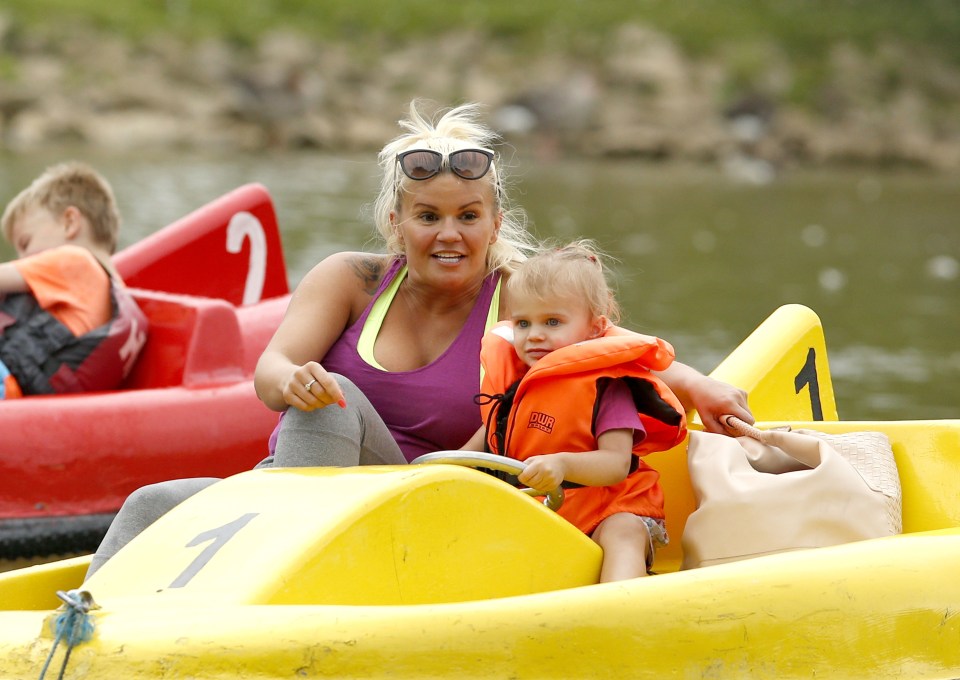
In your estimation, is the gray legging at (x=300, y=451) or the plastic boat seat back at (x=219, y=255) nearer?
the gray legging at (x=300, y=451)

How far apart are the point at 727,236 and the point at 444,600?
46.8ft

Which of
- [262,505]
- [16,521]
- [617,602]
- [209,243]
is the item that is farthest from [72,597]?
[209,243]

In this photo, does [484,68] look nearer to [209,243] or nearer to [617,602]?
[209,243]

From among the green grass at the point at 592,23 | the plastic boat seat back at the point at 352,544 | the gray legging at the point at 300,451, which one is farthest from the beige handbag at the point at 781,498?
the green grass at the point at 592,23

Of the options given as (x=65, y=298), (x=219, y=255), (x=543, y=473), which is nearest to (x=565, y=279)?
(x=543, y=473)

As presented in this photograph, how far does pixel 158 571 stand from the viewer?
287cm

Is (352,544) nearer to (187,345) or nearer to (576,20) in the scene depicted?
(187,345)

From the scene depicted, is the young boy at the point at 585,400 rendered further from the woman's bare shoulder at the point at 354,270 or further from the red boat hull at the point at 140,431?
the red boat hull at the point at 140,431

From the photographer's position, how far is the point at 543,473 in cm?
301

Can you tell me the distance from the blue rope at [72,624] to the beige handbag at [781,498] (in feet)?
4.57

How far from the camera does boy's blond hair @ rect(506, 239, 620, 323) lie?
10.5ft

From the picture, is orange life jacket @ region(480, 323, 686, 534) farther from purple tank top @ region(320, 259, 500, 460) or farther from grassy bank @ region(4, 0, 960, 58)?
grassy bank @ region(4, 0, 960, 58)

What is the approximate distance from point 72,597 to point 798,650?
1.35 m

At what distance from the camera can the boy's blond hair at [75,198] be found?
5371 millimetres
